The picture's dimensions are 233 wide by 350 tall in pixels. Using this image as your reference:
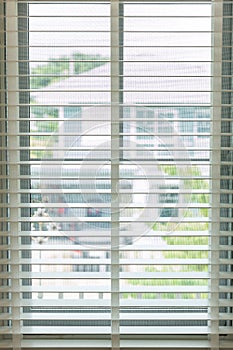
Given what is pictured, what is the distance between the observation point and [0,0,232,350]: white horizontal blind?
1.68 m

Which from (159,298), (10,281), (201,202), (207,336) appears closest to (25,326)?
(10,281)

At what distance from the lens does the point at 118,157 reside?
66.0 inches

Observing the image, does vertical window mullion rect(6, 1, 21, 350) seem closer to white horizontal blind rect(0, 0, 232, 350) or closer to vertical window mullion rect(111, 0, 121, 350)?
white horizontal blind rect(0, 0, 232, 350)

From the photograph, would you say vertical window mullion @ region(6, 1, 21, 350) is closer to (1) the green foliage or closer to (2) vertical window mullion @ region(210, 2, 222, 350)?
(1) the green foliage

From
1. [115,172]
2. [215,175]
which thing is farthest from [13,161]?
[215,175]

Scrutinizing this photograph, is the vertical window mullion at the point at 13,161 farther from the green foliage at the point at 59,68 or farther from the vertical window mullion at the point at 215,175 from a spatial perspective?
the vertical window mullion at the point at 215,175

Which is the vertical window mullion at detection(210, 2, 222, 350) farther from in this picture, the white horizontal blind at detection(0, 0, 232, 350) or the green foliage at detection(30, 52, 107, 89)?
the green foliage at detection(30, 52, 107, 89)

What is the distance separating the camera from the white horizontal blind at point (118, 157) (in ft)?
5.51

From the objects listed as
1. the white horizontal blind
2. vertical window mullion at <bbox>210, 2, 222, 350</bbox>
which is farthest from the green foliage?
vertical window mullion at <bbox>210, 2, 222, 350</bbox>

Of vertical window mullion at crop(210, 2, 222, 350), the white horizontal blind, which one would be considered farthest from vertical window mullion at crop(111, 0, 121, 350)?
vertical window mullion at crop(210, 2, 222, 350)

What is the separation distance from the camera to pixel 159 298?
1.79 meters

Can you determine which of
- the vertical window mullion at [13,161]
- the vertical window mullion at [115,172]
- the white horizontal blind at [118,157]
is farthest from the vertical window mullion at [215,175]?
the vertical window mullion at [13,161]

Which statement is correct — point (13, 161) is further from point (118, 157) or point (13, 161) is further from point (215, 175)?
point (215, 175)

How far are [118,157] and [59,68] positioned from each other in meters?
0.36
